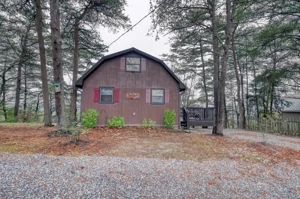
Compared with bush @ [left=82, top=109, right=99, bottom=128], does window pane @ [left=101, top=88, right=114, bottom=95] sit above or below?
above

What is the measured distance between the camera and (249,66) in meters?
16.7

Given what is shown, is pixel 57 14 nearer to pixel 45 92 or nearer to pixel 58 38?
pixel 58 38

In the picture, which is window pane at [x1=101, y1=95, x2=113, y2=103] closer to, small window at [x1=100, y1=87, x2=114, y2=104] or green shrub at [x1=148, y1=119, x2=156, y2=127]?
small window at [x1=100, y1=87, x2=114, y2=104]

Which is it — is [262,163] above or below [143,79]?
below

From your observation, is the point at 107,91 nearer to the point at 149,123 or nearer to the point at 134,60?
the point at 134,60

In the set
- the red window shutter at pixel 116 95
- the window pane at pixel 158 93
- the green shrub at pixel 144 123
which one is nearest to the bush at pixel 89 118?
the red window shutter at pixel 116 95

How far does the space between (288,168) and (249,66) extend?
14.4 metres

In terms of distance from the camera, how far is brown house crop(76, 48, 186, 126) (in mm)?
9734

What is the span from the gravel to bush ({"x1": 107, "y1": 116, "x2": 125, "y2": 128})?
5.23m

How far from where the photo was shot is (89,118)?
9180 millimetres

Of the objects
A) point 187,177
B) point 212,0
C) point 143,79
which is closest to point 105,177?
point 187,177

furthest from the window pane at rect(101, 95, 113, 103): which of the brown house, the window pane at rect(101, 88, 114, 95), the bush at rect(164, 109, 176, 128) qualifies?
the bush at rect(164, 109, 176, 128)

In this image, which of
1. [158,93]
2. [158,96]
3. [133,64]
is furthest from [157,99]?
[133,64]

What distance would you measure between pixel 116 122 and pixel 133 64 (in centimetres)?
323
